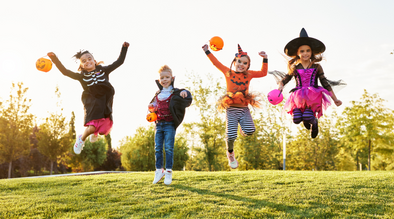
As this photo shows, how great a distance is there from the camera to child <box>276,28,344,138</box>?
5128 millimetres

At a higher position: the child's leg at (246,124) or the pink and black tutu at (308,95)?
the pink and black tutu at (308,95)

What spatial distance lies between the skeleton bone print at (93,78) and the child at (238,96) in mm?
2179

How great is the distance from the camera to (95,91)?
5816mm

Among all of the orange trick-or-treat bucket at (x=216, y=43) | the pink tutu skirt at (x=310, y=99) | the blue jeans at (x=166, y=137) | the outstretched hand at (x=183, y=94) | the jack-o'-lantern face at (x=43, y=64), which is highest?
the orange trick-or-treat bucket at (x=216, y=43)

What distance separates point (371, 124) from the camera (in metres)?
20.8

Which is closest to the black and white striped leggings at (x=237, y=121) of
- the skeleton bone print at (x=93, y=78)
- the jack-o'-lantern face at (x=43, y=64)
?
the skeleton bone print at (x=93, y=78)

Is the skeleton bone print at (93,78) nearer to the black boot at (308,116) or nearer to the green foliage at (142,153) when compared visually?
the black boot at (308,116)

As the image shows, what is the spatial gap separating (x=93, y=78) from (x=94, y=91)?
0.84 feet

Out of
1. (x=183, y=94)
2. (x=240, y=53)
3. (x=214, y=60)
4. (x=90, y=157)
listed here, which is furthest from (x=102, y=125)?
Result: (x=90, y=157)

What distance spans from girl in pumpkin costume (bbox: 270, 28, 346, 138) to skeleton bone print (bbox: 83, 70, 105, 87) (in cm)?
327

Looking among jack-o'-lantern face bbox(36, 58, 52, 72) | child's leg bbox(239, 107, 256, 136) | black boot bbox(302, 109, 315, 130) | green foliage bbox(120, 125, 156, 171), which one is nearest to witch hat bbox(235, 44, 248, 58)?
child's leg bbox(239, 107, 256, 136)

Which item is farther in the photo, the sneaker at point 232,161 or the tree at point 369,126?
the tree at point 369,126

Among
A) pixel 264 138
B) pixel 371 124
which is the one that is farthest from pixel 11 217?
pixel 371 124

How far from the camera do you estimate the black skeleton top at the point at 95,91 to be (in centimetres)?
571
